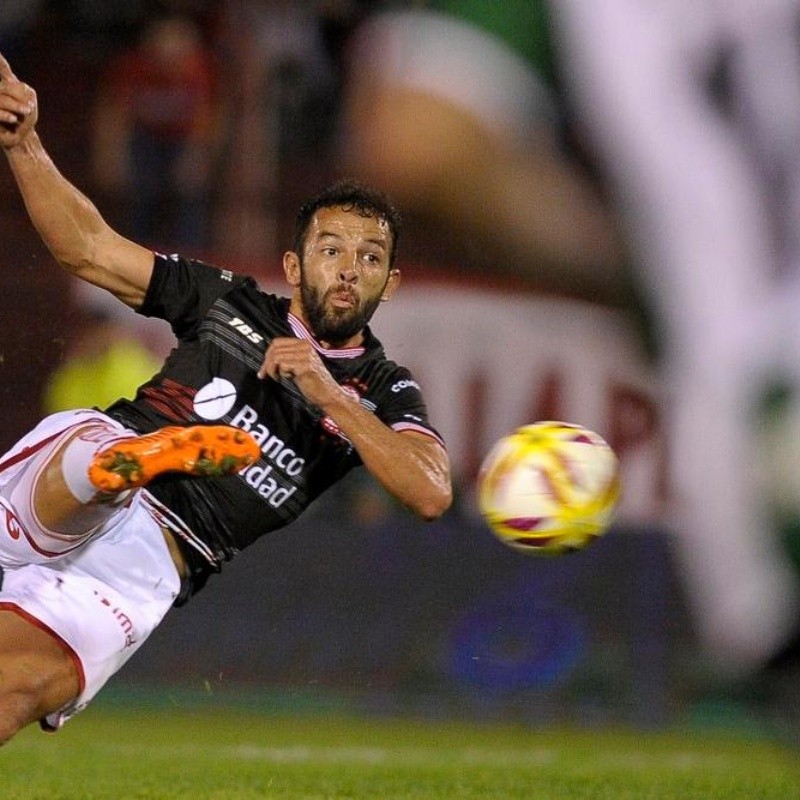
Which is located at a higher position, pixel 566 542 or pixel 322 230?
pixel 322 230

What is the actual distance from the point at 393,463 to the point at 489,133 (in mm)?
1808

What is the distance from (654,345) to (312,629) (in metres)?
5.23

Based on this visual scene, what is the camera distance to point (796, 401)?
15.6ft

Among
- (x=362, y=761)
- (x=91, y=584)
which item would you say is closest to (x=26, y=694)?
(x=91, y=584)

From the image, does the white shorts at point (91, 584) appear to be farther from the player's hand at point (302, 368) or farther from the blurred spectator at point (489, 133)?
the blurred spectator at point (489, 133)

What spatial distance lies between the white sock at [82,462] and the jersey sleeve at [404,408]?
985 mm

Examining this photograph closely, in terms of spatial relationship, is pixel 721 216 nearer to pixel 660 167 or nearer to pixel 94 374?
pixel 660 167

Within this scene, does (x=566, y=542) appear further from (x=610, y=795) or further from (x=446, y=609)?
(x=446, y=609)

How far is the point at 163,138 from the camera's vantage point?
38.5 feet

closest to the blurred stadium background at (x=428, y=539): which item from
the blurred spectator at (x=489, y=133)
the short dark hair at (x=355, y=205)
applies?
the short dark hair at (x=355, y=205)

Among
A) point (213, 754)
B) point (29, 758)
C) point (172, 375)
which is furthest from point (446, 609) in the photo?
point (172, 375)

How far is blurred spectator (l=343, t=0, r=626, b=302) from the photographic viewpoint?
413cm

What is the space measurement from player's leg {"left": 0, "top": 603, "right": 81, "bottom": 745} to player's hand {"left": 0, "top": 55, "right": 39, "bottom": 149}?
5.22ft

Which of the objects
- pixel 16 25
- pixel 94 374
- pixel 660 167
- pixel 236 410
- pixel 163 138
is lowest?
pixel 94 374
